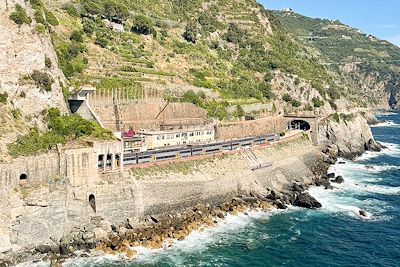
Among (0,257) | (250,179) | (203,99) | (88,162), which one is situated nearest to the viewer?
(0,257)

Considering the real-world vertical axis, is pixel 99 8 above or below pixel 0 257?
above

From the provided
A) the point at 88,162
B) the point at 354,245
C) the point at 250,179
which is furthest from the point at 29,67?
the point at 354,245

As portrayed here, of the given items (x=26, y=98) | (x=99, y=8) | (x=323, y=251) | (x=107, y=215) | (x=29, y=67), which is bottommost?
(x=323, y=251)

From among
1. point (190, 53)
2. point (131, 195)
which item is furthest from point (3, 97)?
point (190, 53)

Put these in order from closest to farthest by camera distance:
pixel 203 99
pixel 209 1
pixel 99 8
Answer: pixel 203 99
pixel 99 8
pixel 209 1

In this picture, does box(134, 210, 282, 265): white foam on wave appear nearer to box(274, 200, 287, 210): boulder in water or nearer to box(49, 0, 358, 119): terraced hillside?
box(274, 200, 287, 210): boulder in water

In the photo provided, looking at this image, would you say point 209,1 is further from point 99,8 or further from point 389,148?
point 389,148

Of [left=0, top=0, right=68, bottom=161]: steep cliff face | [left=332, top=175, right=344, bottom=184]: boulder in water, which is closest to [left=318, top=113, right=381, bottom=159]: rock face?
[left=332, top=175, right=344, bottom=184]: boulder in water

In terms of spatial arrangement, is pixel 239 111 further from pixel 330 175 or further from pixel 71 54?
pixel 71 54
